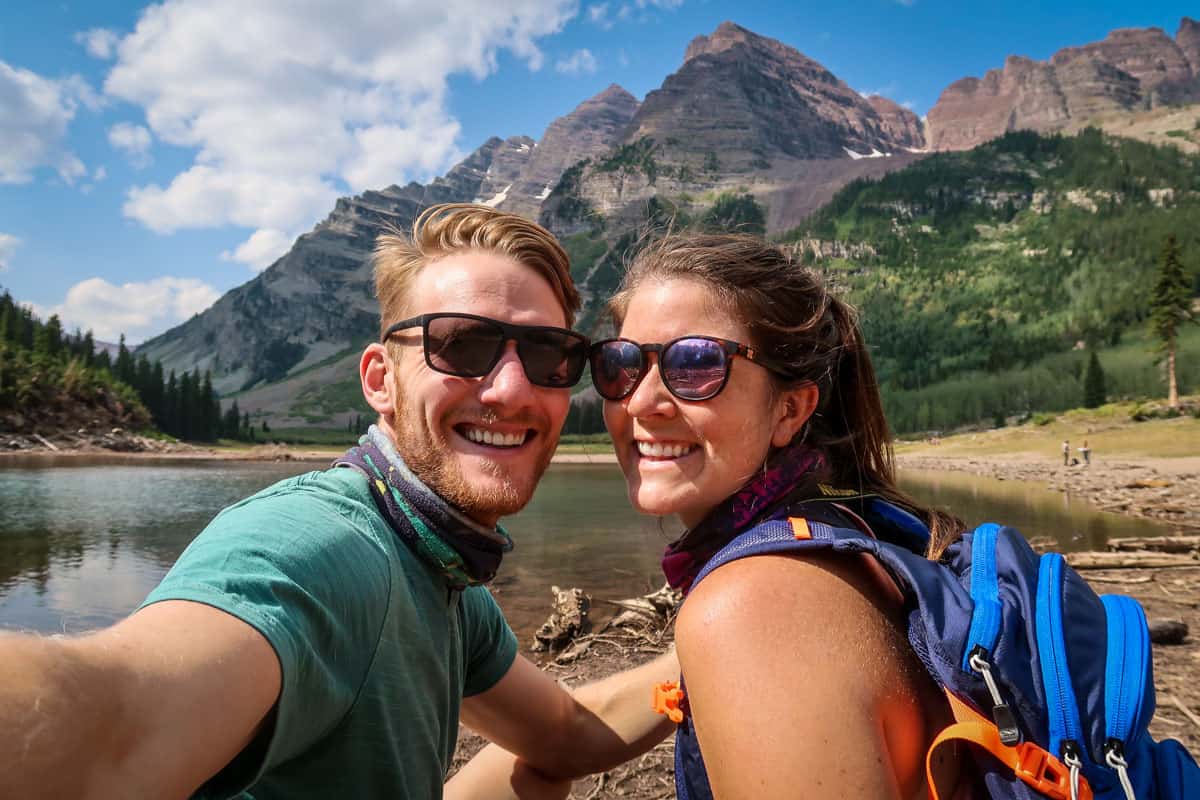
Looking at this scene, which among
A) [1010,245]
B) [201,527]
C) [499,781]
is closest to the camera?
[499,781]

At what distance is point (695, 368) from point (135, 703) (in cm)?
177

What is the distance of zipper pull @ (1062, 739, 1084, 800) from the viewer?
133 cm

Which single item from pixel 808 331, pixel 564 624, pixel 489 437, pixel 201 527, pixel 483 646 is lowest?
pixel 201 527

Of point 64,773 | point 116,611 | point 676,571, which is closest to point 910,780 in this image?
point 676,571

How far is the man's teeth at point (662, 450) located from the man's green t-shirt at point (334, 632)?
85cm

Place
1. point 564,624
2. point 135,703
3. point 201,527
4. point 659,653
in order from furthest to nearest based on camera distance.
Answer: point 201,527, point 564,624, point 659,653, point 135,703

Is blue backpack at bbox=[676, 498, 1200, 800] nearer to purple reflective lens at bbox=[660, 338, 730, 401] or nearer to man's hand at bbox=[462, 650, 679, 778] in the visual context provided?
purple reflective lens at bbox=[660, 338, 730, 401]

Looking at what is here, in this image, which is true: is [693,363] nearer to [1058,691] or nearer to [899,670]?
[899,670]

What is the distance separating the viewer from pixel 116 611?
11.7 meters

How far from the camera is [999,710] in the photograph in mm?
1356

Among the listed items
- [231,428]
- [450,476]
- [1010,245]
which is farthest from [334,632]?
[1010,245]

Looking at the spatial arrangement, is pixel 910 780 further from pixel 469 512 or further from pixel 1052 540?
pixel 1052 540

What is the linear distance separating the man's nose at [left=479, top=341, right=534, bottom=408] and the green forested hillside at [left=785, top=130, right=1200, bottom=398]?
344 ft

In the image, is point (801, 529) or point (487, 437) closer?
point (801, 529)
